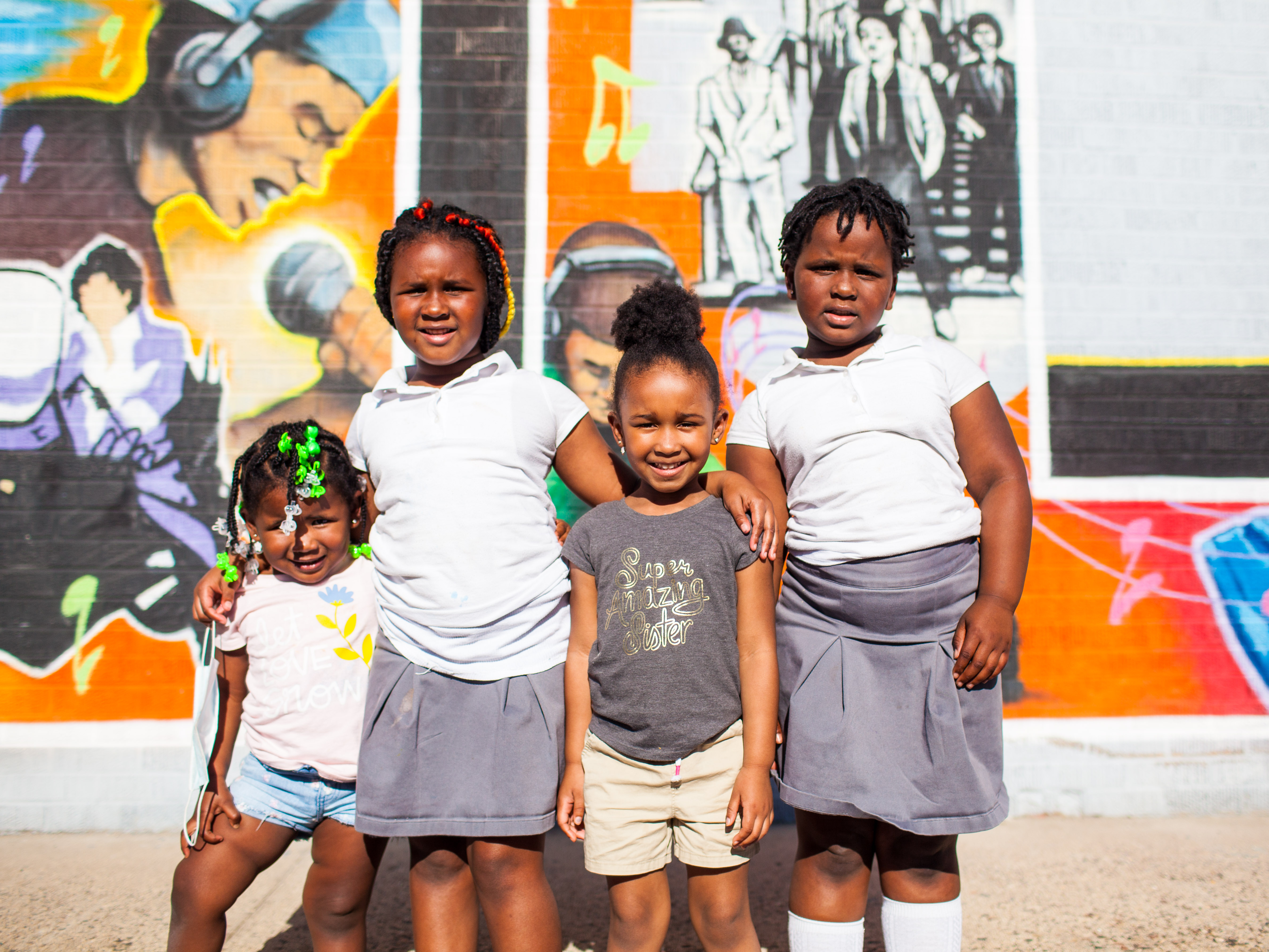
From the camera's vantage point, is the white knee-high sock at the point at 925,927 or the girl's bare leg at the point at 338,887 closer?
the white knee-high sock at the point at 925,927

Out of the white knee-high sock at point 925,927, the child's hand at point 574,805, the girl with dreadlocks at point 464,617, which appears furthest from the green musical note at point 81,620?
the white knee-high sock at point 925,927

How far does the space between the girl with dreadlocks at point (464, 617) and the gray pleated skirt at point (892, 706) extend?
0.70ft

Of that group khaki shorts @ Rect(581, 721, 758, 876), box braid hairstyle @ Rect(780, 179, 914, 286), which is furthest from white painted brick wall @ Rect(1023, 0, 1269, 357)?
khaki shorts @ Rect(581, 721, 758, 876)

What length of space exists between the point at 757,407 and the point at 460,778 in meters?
1.12

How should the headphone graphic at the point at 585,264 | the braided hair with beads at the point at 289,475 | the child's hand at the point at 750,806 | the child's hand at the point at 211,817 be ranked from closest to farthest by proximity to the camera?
the child's hand at the point at 750,806
the child's hand at the point at 211,817
the braided hair with beads at the point at 289,475
the headphone graphic at the point at 585,264

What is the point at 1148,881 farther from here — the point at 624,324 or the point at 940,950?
the point at 624,324

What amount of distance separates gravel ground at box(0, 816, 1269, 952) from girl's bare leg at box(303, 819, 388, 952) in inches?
24.8

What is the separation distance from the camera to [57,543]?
3344 mm

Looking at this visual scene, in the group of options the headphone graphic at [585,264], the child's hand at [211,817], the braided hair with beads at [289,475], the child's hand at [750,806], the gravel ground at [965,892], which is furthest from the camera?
the headphone graphic at [585,264]

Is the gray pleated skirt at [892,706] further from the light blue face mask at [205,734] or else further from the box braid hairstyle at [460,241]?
the box braid hairstyle at [460,241]

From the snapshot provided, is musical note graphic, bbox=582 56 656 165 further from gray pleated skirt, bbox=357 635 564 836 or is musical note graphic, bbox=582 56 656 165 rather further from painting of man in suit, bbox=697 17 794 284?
gray pleated skirt, bbox=357 635 564 836

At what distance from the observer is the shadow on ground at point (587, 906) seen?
2539 mm

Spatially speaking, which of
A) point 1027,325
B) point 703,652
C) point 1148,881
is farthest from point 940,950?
point 1027,325

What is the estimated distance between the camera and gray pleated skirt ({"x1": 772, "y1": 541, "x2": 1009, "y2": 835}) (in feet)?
5.77
